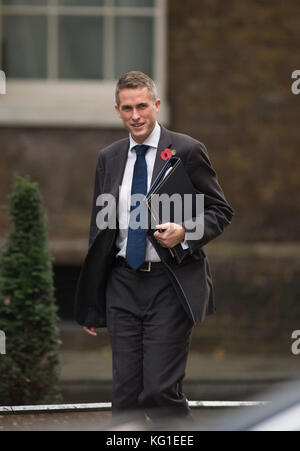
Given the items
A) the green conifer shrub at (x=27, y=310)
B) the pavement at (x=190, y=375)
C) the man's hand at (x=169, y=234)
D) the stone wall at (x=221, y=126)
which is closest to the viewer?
the man's hand at (x=169, y=234)

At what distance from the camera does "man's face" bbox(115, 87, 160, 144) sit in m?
4.53

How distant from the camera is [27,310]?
20.9 ft

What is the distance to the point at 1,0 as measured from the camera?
31.6ft

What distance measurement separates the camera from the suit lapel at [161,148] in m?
4.61

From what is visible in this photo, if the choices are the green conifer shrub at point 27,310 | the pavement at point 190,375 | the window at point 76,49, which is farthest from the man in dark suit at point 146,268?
the window at point 76,49

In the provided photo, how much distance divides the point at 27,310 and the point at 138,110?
2243 mm

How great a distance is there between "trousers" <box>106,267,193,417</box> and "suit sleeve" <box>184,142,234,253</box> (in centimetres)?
31

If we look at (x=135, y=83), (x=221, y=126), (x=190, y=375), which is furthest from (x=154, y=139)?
(x=221, y=126)

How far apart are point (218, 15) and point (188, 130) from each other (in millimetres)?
1173

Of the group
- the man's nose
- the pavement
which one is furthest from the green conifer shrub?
the man's nose

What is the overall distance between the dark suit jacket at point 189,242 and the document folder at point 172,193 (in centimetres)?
6

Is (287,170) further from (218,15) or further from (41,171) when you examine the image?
(41,171)

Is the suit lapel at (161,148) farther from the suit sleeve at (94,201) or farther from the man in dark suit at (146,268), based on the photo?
the suit sleeve at (94,201)

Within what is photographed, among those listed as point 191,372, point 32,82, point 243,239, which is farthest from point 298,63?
point 191,372
